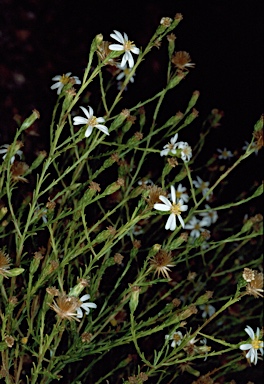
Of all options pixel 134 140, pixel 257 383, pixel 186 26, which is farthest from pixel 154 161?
pixel 134 140

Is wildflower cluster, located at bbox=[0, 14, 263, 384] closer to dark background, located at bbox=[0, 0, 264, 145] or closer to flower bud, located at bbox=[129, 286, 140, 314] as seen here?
flower bud, located at bbox=[129, 286, 140, 314]

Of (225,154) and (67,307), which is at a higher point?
(67,307)

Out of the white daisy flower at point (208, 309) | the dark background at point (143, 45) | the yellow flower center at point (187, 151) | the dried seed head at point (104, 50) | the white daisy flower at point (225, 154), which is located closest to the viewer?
the dried seed head at point (104, 50)

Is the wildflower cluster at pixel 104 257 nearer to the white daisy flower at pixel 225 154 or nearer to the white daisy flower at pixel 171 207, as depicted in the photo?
the white daisy flower at pixel 171 207

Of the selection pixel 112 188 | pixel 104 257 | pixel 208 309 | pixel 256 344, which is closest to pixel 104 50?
pixel 112 188

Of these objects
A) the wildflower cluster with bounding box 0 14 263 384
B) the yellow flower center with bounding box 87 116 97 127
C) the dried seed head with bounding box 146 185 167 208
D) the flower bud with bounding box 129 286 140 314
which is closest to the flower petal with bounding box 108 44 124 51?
the wildflower cluster with bounding box 0 14 263 384

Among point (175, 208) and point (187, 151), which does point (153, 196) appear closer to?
point (175, 208)

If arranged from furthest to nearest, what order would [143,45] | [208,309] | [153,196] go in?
[143,45] < [208,309] < [153,196]

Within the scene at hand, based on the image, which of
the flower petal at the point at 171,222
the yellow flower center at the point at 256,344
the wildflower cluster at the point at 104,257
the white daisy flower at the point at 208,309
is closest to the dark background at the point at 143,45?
the wildflower cluster at the point at 104,257

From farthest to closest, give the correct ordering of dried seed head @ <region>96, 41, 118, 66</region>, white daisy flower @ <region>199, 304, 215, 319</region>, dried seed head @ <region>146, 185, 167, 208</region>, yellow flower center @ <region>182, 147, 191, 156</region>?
white daisy flower @ <region>199, 304, 215, 319</region>
yellow flower center @ <region>182, 147, 191, 156</region>
dried seed head @ <region>96, 41, 118, 66</region>
dried seed head @ <region>146, 185, 167, 208</region>

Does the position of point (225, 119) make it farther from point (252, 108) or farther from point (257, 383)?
point (257, 383)

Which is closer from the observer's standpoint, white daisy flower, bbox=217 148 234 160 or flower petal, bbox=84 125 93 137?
flower petal, bbox=84 125 93 137
